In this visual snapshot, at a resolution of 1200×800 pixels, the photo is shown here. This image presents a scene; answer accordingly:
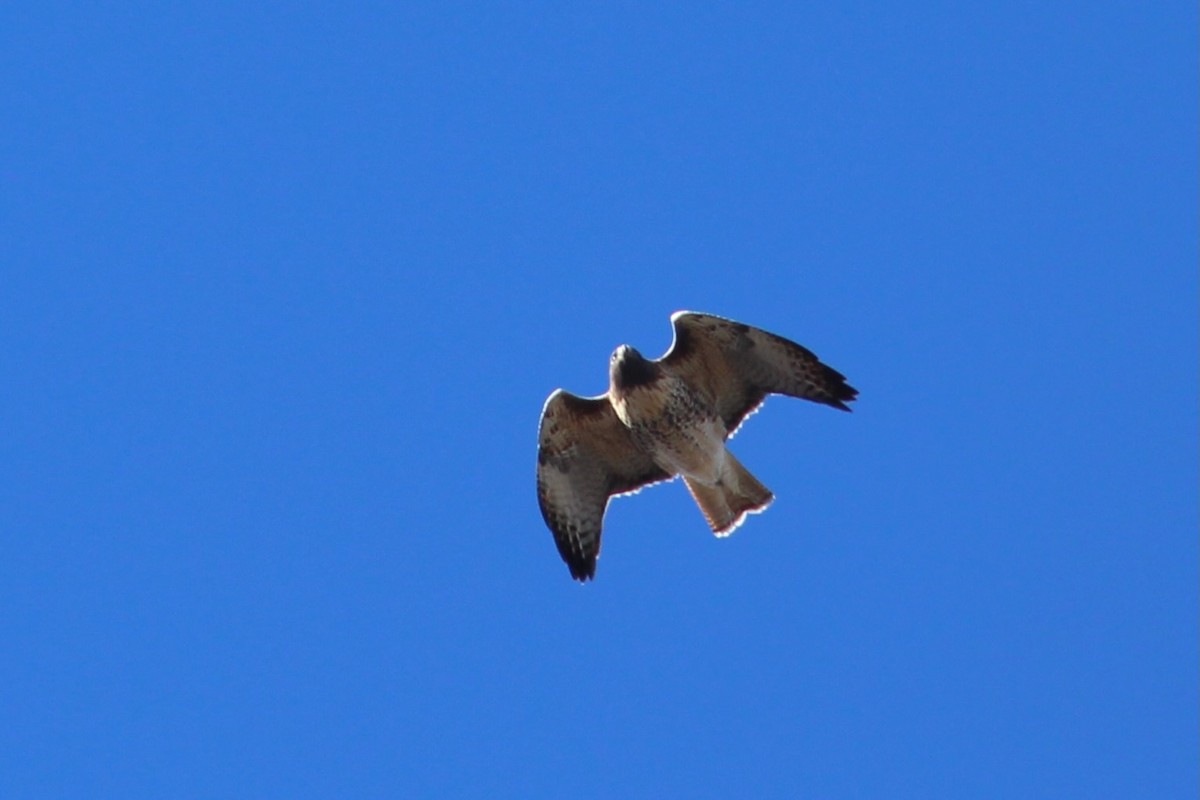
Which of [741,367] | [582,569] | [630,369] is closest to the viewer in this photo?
[630,369]

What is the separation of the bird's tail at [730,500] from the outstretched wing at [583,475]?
0.38 meters

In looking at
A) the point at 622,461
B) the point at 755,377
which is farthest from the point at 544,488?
the point at 755,377

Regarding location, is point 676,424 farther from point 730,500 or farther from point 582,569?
point 582,569

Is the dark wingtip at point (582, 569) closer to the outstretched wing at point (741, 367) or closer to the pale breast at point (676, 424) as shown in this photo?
the pale breast at point (676, 424)

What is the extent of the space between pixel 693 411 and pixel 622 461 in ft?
3.12

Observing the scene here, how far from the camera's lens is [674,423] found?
17.0 meters

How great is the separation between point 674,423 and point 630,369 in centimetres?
55

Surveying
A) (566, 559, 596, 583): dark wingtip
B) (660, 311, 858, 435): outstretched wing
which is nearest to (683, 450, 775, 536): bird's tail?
(660, 311, 858, 435): outstretched wing

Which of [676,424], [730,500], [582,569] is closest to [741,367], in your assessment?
[676,424]

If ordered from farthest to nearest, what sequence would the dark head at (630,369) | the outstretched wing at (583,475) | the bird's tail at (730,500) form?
the bird's tail at (730,500), the outstretched wing at (583,475), the dark head at (630,369)

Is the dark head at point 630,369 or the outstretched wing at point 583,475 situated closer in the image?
the dark head at point 630,369

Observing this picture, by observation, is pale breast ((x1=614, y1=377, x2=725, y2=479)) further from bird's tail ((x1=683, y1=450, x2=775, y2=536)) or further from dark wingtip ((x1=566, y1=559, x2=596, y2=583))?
dark wingtip ((x1=566, y1=559, x2=596, y2=583))

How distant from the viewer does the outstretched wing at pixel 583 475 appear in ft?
57.2

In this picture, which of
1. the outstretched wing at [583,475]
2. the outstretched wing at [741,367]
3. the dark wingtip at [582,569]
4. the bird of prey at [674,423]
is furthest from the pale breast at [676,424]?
the dark wingtip at [582,569]
